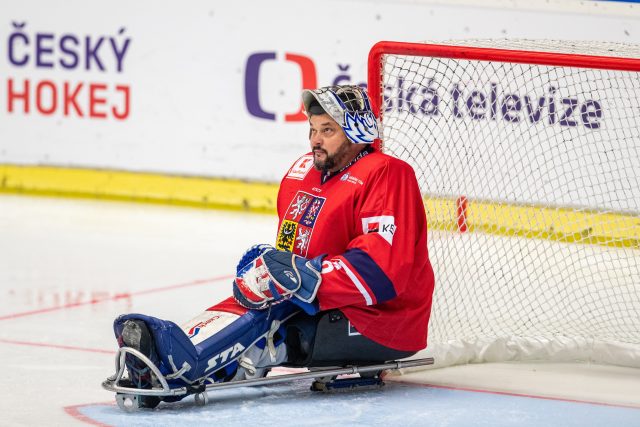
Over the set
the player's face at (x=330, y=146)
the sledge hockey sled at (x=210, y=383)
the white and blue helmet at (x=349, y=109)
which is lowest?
the sledge hockey sled at (x=210, y=383)

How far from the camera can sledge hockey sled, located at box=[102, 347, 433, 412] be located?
12.6 feet

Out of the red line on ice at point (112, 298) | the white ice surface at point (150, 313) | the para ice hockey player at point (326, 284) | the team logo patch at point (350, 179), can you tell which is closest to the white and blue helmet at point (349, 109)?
the para ice hockey player at point (326, 284)

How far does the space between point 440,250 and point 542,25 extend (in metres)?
2.65

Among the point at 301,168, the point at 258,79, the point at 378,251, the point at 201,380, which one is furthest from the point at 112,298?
the point at 258,79

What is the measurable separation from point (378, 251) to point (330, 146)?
1.33ft

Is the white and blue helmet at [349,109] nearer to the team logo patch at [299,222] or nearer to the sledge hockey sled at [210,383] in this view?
the team logo patch at [299,222]

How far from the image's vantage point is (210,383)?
3986 mm

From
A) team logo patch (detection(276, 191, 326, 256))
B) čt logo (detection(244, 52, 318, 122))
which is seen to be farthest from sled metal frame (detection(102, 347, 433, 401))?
čt logo (detection(244, 52, 318, 122))

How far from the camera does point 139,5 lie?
8336 mm

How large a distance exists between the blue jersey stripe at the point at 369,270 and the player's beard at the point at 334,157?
1.11ft

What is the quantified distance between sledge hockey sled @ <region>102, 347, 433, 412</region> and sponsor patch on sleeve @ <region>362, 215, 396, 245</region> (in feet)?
1.53

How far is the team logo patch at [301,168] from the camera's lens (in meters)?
4.35

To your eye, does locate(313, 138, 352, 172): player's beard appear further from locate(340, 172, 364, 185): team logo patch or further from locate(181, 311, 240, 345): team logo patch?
locate(181, 311, 240, 345): team logo patch

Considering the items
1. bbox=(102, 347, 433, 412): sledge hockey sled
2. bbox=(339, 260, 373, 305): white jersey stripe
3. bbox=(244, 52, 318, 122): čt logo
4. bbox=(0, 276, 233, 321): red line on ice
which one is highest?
bbox=(244, 52, 318, 122): čt logo
